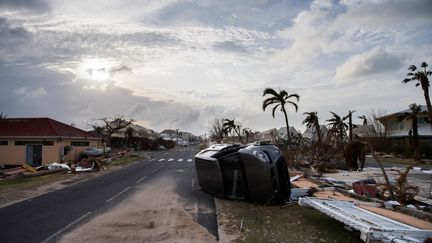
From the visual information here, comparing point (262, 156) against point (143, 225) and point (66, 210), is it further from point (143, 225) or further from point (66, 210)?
point (66, 210)

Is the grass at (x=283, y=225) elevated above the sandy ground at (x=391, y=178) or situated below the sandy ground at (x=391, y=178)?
below

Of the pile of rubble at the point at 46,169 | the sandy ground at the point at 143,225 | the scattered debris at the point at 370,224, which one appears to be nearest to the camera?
the scattered debris at the point at 370,224

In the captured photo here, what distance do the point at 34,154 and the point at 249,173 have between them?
3085cm

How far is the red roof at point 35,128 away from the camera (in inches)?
1518

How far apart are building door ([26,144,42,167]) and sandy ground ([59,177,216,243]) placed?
1059 inches

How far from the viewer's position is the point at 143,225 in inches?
409

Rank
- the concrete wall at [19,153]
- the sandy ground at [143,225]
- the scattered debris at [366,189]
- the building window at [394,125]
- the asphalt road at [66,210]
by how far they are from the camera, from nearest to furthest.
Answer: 1. the sandy ground at [143,225]
2. the asphalt road at [66,210]
3. the scattered debris at [366,189]
4. the concrete wall at [19,153]
5. the building window at [394,125]

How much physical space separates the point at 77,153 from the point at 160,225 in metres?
34.5

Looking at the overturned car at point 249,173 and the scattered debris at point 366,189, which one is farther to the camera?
the scattered debris at point 366,189

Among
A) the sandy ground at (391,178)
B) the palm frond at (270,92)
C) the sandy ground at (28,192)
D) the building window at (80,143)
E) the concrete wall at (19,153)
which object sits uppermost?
the palm frond at (270,92)

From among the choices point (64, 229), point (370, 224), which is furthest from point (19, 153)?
point (370, 224)

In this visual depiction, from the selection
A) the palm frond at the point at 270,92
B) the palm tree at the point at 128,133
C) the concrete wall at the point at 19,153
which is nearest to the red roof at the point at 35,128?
the concrete wall at the point at 19,153

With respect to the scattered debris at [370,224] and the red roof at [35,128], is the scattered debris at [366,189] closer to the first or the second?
the scattered debris at [370,224]

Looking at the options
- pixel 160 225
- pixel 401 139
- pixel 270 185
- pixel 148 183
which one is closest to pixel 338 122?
pixel 401 139
